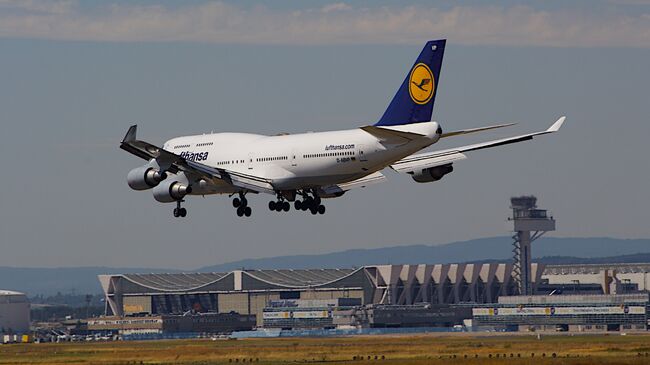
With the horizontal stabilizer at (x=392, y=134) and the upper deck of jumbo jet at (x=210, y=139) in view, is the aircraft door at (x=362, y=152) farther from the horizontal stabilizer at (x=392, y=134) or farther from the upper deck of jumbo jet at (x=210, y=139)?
the upper deck of jumbo jet at (x=210, y=139)

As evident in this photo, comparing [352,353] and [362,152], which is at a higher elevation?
[362,152]

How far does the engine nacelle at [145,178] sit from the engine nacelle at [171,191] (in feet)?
2.24

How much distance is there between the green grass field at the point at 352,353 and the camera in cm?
10100

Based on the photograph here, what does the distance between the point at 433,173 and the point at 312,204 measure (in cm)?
915

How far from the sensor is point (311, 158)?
96625mm

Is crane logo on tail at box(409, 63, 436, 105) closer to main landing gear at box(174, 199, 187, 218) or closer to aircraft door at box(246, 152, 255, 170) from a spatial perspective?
aircraft door at box(246, 152, 255, 170)

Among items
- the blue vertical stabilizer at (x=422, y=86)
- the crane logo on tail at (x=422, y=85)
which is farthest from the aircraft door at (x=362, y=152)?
the crane logo on tail at (x=422, y=85)

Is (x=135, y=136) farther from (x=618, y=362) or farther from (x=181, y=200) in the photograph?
(x=618, y=362)

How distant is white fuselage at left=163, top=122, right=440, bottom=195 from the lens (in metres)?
93.2

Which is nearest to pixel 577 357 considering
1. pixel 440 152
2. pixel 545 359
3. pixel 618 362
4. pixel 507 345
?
pixel 545 359

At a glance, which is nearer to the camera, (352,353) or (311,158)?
(311,158)

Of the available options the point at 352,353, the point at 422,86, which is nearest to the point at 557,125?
the point at 422,86

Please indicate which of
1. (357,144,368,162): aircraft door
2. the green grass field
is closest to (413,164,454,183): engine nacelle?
(357,144,368,162): aircraft door

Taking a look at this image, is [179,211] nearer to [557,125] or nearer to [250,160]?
[250,160]
